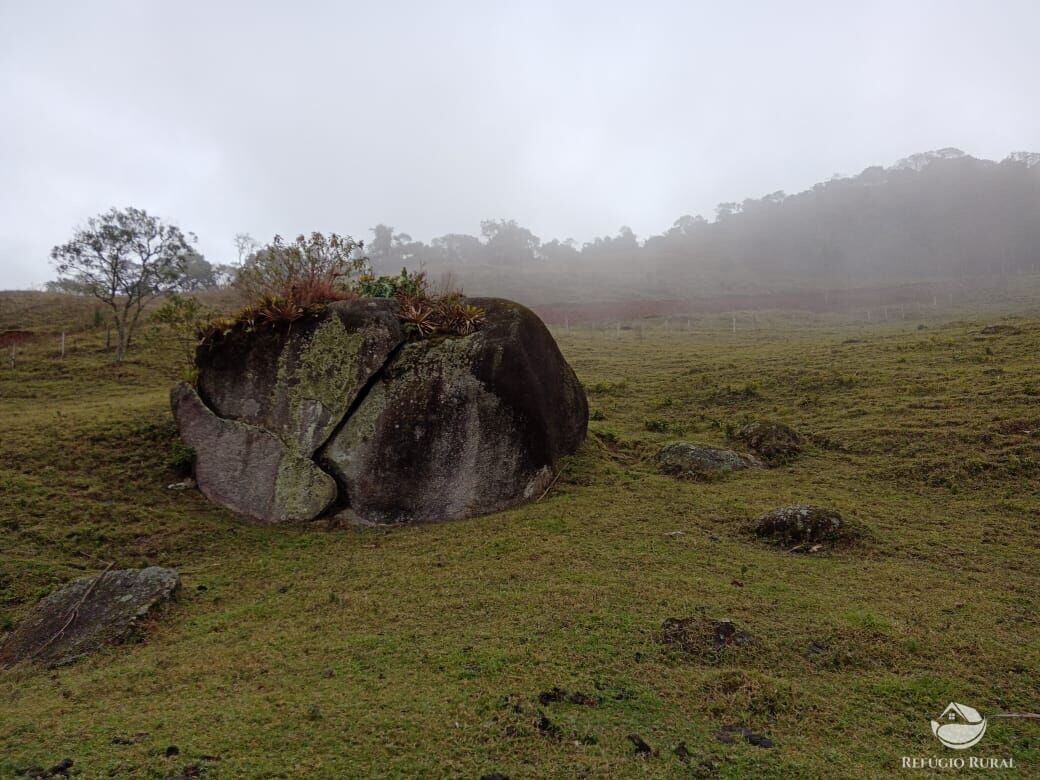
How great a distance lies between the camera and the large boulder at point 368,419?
10.2m

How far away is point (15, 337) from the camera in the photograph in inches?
1056

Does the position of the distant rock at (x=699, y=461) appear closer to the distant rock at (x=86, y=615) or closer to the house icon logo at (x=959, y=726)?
the house icon logo at (x=959, y=726)

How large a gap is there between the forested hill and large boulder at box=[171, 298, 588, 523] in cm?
7051

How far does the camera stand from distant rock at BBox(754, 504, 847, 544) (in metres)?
8.55

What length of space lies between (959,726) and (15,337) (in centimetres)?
3419

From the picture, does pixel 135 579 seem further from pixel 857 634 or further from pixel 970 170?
pixel 970 170

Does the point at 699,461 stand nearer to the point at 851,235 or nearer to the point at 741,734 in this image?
the point at 741,734

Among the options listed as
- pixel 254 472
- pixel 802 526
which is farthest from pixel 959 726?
pixel 254 472

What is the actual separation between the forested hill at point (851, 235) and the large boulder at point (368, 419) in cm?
7051

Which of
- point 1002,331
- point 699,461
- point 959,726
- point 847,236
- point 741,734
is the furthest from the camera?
point 847,236

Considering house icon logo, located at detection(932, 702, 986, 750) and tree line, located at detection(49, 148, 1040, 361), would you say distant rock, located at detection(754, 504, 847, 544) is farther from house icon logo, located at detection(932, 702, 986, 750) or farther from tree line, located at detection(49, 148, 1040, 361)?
tree line, located at detection(49, 148, 1040, 361)

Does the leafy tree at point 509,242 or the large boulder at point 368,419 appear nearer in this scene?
the large boulder at point 368,419

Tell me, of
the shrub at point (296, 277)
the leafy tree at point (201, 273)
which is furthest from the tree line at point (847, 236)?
the shrub at point (296, 277)

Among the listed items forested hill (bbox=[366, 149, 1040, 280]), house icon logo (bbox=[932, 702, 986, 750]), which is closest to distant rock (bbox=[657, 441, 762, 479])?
house icon logo (bbox=[932, 702, 986, 750])
